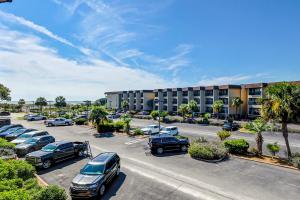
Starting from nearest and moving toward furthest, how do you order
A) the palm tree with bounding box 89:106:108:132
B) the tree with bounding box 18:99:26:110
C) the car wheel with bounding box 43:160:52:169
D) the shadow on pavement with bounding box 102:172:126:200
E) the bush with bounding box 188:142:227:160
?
the shadow on pavement with bounding box 102:172:126:200
the car wheel with bounding box 43:160:52:169
the bush with bounding box 188:142:227:160
the palm tree with bounding box 89:106:108:132
the tree with bounding box 18:99:26:110

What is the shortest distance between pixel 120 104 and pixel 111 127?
64.7m

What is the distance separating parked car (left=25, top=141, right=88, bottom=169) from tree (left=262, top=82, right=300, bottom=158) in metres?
19.3

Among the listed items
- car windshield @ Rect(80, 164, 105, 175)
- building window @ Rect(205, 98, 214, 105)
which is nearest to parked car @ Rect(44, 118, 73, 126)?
car windshield @ Rect(80, 164, 105, 175)

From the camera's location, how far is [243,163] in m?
20.2

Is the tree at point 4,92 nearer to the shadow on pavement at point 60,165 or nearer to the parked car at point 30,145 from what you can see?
the parked car at point 30,145

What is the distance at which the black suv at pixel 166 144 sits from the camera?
23.6 metres

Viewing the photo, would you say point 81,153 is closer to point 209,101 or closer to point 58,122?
point 58,122

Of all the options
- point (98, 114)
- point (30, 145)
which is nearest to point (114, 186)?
point (30, 145)

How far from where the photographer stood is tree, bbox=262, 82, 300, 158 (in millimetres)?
20516

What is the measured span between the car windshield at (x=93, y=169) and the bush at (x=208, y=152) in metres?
10.8

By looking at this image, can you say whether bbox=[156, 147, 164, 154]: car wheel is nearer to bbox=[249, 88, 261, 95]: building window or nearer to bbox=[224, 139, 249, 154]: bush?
bbox=[224, 139, 249, 154]: bush

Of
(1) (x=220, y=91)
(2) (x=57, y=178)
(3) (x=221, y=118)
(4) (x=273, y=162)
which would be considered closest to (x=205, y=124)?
(3) (x=221, y=118)

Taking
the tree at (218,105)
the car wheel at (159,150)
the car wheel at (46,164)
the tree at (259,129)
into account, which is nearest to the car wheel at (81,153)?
the car wheel at (46,164)

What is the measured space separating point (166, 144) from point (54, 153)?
1125 cm
